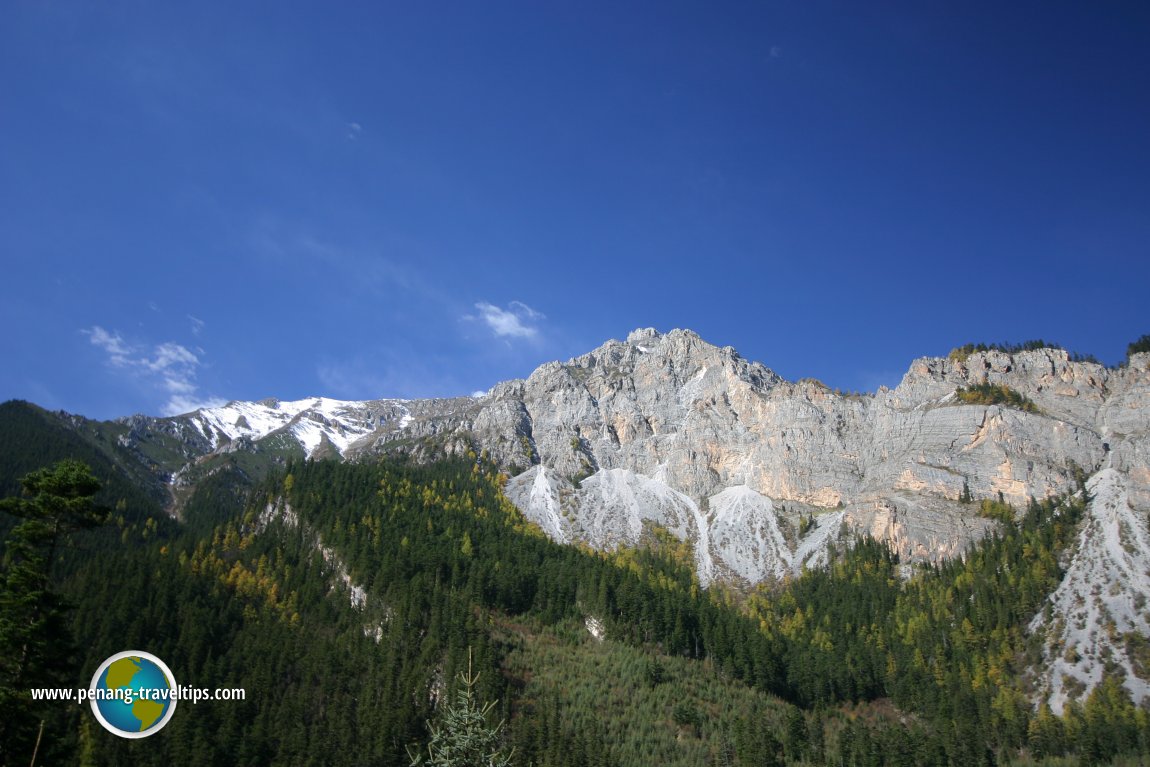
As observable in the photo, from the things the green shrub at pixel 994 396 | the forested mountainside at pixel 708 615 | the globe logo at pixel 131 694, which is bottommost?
the globe logo at pixel 131 694

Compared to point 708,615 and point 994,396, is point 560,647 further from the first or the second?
point 994,396

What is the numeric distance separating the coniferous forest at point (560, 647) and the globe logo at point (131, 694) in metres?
35.8

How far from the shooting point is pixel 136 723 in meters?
30.7

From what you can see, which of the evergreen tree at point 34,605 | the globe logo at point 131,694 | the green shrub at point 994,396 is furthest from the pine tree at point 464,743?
the green shrub at point 994,396

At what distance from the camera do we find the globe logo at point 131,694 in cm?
3030

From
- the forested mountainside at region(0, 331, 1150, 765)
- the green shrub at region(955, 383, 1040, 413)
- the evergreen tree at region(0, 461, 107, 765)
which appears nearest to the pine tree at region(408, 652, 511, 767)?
the evergreen tree at region(0, 461, 107, 765)

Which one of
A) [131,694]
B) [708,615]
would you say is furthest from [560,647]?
[131,694]

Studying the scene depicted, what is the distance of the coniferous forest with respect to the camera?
303 feet

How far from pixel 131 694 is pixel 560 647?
97.3 meters

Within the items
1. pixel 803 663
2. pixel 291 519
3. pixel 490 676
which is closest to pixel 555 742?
pixel 490 676

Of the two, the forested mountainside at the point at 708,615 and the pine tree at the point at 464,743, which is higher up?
the forested mountainside at the point at 708,615

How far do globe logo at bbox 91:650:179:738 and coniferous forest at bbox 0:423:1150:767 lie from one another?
3576cm

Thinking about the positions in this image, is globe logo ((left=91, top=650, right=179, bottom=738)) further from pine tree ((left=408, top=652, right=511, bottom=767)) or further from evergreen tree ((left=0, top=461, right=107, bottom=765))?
pine tree ((left=408, top=652, right=511, bottom=767))

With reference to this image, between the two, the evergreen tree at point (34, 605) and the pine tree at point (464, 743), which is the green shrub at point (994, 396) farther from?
the evergreen tree at point (34, 605)
